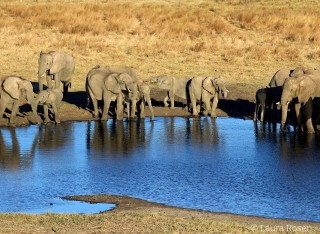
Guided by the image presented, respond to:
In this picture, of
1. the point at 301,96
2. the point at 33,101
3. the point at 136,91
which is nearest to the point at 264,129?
the point at 301,96

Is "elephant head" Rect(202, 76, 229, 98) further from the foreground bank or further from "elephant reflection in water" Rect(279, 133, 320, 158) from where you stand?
the foreground bank

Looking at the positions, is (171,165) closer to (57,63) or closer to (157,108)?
(157,108)

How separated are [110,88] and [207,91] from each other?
345cm

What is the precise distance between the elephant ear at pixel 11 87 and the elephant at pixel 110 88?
9.68ft

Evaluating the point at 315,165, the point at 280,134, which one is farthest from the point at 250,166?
Result: the point at 280,134

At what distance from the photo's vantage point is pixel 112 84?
3166cm

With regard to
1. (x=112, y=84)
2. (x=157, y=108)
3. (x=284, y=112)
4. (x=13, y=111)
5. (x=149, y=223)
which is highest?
(x=112, y=84)

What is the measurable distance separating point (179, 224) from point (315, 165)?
7.96 m

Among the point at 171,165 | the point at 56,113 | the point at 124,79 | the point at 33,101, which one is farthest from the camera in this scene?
the point at 124,79

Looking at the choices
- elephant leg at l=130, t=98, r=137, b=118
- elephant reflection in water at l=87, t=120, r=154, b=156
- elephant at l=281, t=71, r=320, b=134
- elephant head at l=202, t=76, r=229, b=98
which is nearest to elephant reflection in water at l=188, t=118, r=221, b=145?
elephant head at l=202, t=76, r=229, b=98

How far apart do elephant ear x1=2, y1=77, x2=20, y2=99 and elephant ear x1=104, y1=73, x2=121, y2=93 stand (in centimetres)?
314

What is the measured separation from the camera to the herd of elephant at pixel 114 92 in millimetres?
30016

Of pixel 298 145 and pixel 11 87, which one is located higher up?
pixel 11 87

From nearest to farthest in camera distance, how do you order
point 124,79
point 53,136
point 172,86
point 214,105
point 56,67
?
point 53,136 < point 124,79 < point 214,105 < point 172,86 < point 56,67
